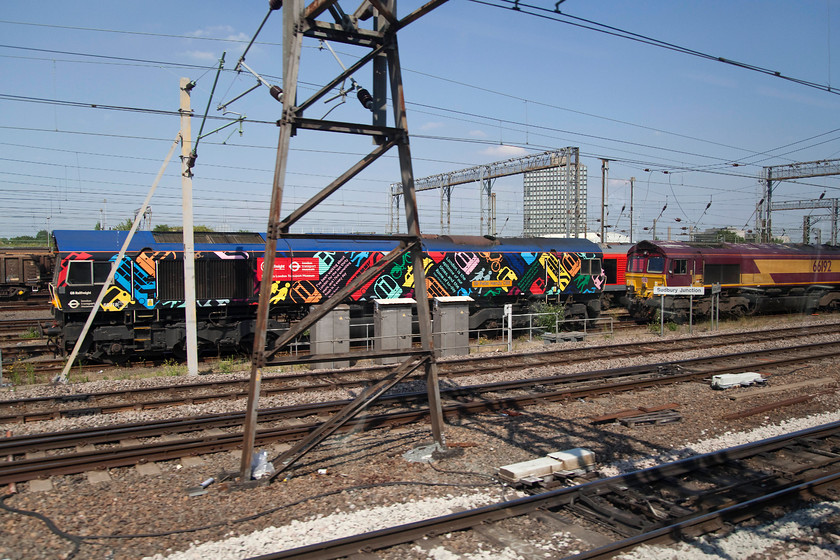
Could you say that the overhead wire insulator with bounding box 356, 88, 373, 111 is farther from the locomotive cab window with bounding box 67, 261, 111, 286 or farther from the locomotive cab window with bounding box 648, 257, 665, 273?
the locomotive cab window with bounding box 648, 257, 665, 273

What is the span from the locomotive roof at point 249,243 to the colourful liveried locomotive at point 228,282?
0.03m

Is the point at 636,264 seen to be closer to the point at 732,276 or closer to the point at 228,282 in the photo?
the point at 732,276

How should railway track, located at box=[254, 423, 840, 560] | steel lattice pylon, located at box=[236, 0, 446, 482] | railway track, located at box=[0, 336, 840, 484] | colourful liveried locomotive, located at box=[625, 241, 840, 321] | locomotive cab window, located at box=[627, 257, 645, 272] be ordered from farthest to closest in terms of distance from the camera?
Result: locomotive cab window, located at box=[627, 257, 645, 272] → colourful liveried locomotive, located at box=[625, 241, 840, 321] → railway track, located at box=[0, 336, 840, 484] → steel lattice pylon, located at box=[236, 0, 446, 482] → railway track, located at box=[254, 423, 840, 560]

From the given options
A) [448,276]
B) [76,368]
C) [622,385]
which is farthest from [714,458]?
[76,368]

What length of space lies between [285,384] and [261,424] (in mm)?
3057

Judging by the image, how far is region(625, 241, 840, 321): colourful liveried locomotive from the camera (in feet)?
77.5

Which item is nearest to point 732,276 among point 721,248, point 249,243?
point 721,248

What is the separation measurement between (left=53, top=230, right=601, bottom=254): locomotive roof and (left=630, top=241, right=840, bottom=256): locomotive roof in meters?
4.37

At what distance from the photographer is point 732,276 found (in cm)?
2477

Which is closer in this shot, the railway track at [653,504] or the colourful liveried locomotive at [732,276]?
the railway track at [653,504]

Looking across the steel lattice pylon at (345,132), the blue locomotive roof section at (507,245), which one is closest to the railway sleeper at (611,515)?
the steel lattice pylon at (345,132)

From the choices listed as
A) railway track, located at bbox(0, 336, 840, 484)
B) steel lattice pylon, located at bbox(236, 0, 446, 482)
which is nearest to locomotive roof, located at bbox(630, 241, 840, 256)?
railway track, located at bbox(0, 336, 840, 484)

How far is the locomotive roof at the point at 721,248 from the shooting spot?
23953 millimetres

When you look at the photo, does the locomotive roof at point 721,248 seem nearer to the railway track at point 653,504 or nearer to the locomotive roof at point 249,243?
the locomotive roof at point 249,243
